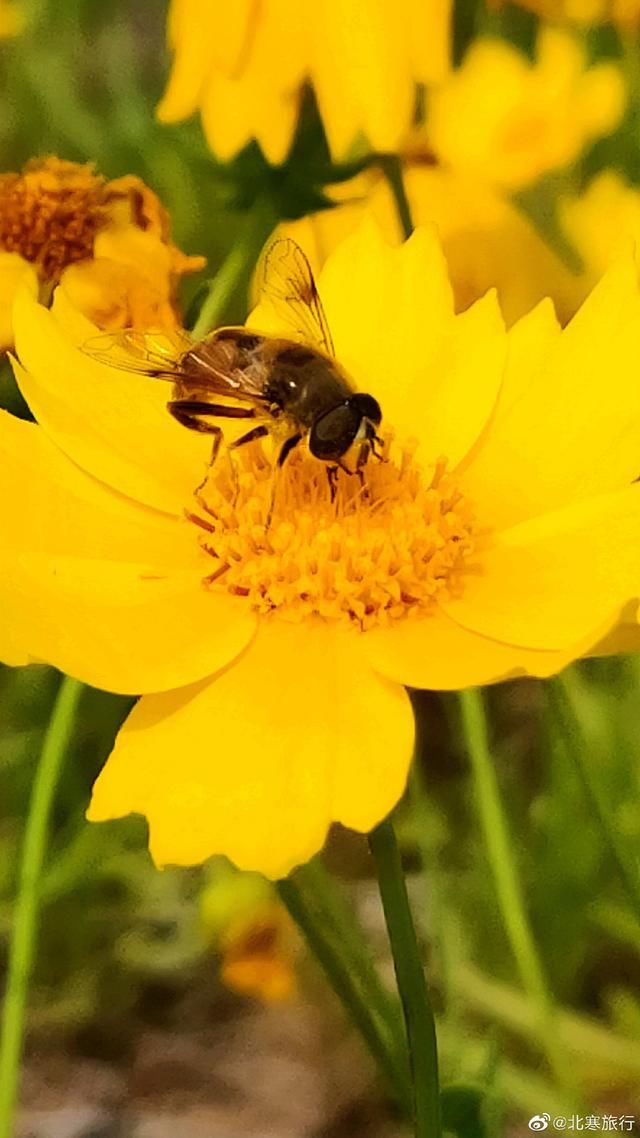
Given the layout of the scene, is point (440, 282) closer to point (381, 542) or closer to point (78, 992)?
point (381, 542)

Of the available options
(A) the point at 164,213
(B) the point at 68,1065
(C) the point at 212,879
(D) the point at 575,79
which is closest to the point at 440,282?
(A) the point at 164,213

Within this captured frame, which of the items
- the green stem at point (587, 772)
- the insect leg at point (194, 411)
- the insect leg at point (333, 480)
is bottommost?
the green stem at point (587, 772)

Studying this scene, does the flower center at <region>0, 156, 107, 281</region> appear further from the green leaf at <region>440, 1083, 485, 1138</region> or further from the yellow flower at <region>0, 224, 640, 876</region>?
the green leaf at <region>440, 1083, 485, 1138</region>

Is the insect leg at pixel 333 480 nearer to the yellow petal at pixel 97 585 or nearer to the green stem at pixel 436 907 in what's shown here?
the yellow petal at pixel 97 585

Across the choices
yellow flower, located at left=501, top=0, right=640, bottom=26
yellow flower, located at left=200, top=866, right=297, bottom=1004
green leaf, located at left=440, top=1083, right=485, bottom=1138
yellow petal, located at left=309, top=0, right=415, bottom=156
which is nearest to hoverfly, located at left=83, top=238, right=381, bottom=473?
yellow petal, located at left=309, top=0, right=415, bottom=156

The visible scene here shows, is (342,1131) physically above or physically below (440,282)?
below

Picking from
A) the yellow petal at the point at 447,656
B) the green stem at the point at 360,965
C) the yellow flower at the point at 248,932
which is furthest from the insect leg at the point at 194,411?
the yellow flower at the point at 248,932

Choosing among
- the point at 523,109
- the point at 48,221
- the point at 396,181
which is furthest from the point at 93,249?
the point at 523,109
